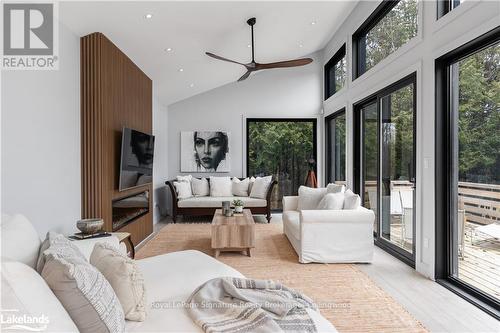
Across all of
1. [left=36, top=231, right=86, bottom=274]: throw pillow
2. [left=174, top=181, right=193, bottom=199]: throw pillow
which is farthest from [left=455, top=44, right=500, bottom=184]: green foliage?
[left=174, top=181, right=193, bottom=199]: throw pillow

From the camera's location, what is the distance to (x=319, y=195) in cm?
477

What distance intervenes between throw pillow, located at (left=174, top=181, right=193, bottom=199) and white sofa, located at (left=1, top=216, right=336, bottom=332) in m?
3.73

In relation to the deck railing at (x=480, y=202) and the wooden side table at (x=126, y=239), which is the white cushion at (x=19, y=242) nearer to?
the wooden side table at (x=126, y=239)

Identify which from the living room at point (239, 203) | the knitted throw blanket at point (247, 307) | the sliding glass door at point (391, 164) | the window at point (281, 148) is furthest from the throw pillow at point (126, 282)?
the window at point (281, 148)

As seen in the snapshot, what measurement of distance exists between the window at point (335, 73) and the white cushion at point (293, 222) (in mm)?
2963

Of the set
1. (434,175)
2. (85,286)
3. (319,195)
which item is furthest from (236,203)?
(85,286)

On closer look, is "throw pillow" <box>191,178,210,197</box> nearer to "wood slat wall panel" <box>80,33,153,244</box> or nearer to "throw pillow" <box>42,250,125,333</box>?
"wood slat wall panel" <box>80,33,153,244</box>

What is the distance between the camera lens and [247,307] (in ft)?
4.93

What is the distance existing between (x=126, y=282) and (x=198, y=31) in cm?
342

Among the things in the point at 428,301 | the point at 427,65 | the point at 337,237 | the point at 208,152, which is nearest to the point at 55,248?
the point at 428,301

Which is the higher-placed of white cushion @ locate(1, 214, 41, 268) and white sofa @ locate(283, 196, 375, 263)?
white cushion @ locate(1, 214, 41, 268)

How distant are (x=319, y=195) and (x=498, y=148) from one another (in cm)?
252

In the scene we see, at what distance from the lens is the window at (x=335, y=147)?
6.26 metres

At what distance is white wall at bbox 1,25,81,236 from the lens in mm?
2264
